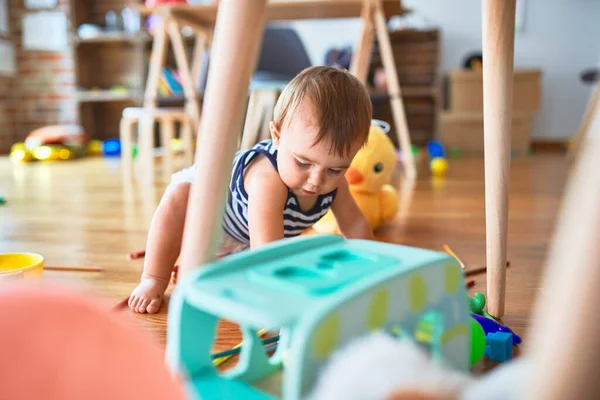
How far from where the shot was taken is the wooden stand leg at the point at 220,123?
0.43 metres

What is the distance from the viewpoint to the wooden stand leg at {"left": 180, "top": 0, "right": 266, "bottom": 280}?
1.42ft

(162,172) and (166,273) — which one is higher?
(166,273)

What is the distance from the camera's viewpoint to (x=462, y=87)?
339 centimetres

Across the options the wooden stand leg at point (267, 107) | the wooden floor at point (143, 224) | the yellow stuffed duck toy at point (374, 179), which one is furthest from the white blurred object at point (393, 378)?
the wooden stand leg at point (267, 107)

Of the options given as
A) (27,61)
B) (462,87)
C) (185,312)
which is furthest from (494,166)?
(27,61)

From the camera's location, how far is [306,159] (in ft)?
2.40

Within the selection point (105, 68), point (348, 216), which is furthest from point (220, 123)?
point (105, 68)

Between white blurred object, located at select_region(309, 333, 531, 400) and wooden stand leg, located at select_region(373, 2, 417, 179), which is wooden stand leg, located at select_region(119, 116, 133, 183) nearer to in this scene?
wooden stand leg, located at select_region(373, 2, 417, 179)

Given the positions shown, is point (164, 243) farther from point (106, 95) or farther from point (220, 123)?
point (106, 95)

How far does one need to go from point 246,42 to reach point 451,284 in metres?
0.23

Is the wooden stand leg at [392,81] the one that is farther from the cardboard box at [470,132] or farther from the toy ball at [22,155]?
the toy ball at [22,155]

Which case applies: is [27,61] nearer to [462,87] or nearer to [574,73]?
[462,87]

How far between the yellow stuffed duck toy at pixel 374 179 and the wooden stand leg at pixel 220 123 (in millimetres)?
761

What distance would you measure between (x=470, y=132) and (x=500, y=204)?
115 inches
